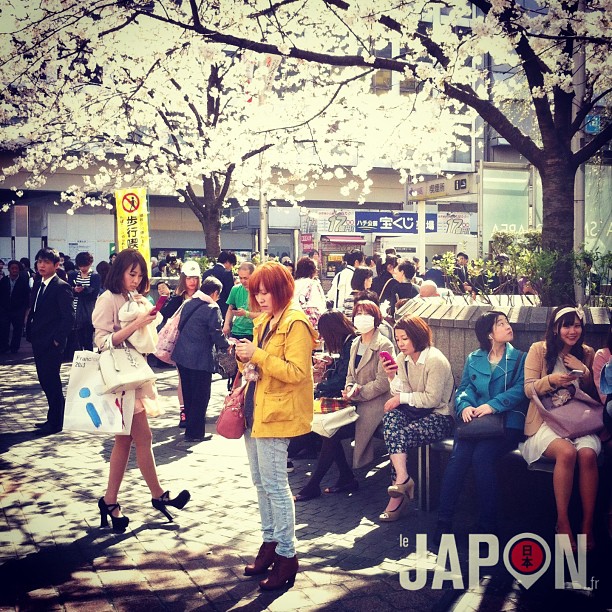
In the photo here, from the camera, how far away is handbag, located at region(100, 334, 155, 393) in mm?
5492

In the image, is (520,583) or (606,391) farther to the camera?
(606,391)

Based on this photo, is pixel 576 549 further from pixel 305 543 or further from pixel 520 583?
pixel 305 543

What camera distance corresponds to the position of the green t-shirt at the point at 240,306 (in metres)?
10.6

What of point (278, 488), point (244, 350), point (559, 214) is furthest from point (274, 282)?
point (559, 214)

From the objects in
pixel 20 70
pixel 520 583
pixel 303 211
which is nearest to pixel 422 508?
pixel 520 583

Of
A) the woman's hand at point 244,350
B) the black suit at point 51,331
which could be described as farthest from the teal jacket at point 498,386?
the black suit at point 51,331

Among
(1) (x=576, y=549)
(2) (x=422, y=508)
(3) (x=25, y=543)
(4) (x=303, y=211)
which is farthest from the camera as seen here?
(4) (x=303, y=211)

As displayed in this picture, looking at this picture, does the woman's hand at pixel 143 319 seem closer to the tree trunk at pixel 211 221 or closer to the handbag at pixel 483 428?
the handbag at pixel 483 428

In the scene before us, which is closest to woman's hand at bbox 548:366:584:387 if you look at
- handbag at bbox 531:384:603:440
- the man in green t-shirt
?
handbag at bbox 531:384:603:440

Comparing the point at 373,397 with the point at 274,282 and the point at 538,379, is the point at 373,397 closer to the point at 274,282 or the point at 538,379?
the point at 538,379

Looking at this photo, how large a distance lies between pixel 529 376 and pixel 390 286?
6210 mm

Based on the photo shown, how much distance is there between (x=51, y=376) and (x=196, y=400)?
1858 mm

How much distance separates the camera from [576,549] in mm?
5016

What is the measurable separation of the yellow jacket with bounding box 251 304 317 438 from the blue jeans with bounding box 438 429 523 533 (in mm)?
1514
